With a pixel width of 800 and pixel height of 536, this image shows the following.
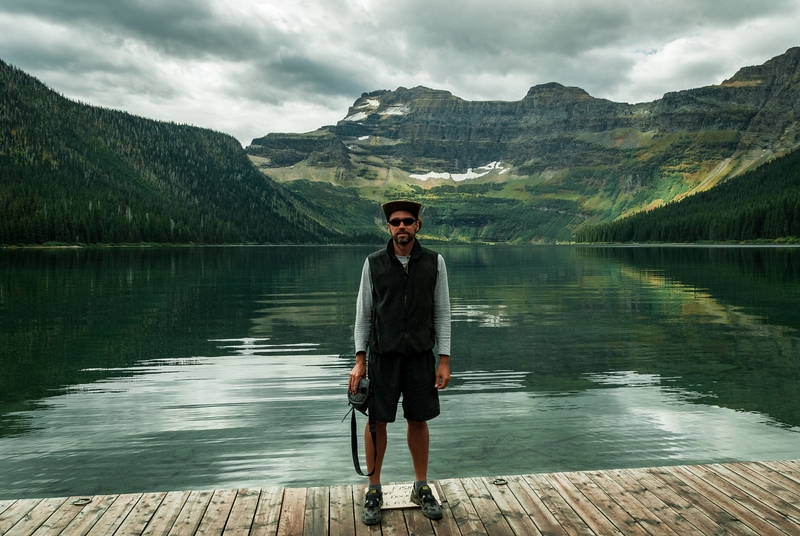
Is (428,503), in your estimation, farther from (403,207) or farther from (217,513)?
(403,207)

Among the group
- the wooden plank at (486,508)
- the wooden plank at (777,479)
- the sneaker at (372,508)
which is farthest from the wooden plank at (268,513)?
the wooden plank at (777,479)

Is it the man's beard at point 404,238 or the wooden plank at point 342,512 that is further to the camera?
the man's beard at point 404,238

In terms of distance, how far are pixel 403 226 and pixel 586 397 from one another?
460 inches

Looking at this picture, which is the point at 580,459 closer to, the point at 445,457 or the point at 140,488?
the point at 445,457

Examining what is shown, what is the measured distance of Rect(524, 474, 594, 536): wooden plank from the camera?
25.5 ft

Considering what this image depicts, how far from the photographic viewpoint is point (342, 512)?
830 cm

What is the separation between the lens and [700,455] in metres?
13.1

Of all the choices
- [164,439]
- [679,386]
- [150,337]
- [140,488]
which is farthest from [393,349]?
[150,337]

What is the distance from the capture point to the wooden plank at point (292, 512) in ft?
25.5

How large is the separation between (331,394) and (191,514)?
10053 mm

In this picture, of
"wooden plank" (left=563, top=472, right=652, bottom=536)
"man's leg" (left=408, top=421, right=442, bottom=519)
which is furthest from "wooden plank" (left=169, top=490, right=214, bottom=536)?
"wooden plank" (left=563, top=472, right=652, bottom=536)

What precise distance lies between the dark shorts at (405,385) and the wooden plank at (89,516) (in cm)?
383

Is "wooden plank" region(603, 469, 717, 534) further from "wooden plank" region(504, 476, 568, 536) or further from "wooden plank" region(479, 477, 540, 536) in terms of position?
"wooden plank" region(479, 477, 540, 536)

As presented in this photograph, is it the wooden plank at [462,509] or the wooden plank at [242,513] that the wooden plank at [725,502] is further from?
the wooden plank at [242,513]
